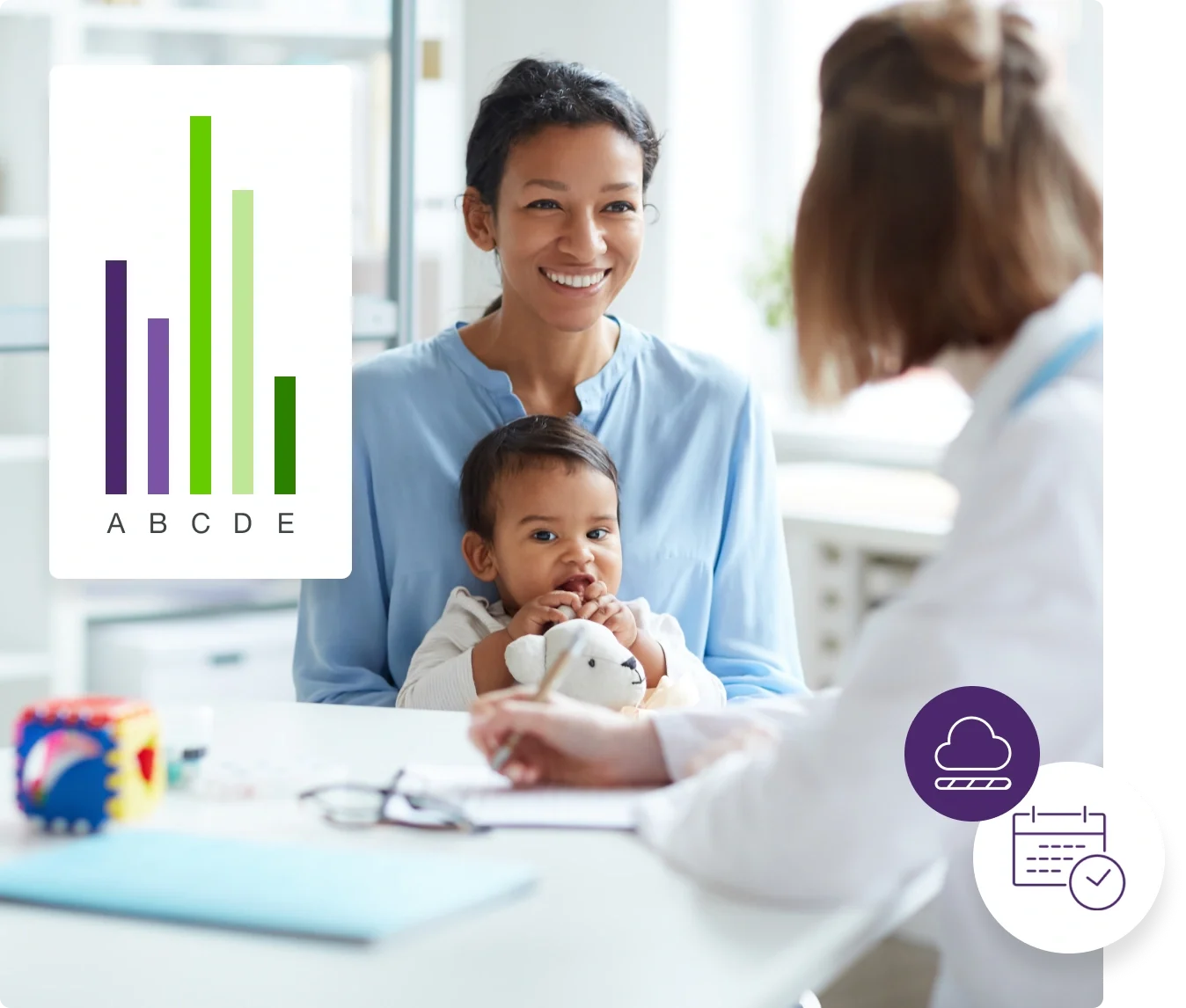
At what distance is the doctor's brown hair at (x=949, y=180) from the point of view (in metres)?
0.55

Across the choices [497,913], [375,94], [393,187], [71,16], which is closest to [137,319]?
[497,913]

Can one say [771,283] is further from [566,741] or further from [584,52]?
[566,741]

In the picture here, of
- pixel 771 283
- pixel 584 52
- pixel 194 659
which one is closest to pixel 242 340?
pixel 194 659

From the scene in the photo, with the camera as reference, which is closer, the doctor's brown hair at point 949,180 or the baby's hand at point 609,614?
the doctor's brown hair at point 949,180

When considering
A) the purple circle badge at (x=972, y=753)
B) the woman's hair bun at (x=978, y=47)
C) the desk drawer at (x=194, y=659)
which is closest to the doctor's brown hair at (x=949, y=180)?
the woman's hair bun at (x=978, y=47)

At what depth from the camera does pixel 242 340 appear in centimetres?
90

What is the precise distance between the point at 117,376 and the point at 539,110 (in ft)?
1.35

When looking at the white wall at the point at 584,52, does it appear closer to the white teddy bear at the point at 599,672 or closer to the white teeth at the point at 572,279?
the white teeth at the point at 572,279

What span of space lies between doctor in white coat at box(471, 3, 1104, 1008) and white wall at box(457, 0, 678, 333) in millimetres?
1976

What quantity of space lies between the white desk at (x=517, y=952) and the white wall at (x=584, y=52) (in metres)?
2.00

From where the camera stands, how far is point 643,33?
98.4 inches

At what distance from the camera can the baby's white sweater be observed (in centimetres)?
103

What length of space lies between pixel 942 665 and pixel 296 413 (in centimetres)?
50

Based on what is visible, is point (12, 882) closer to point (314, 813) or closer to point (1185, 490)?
point (314, 813)
